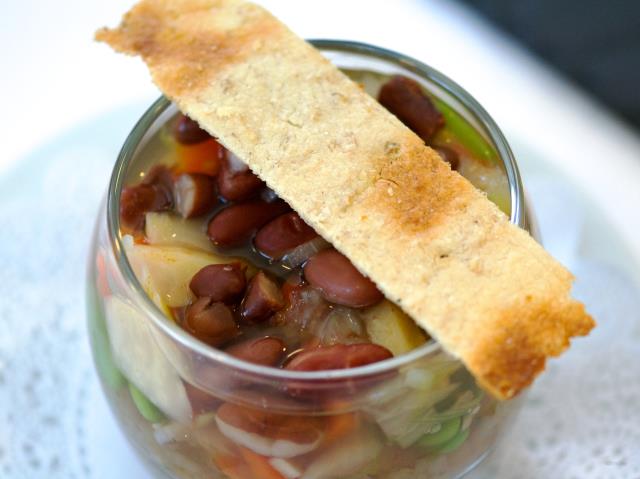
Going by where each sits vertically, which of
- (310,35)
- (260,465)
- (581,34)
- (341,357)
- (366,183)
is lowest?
(260,465)

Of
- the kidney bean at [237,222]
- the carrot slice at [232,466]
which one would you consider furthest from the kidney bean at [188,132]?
the carrot slice at [232,466]

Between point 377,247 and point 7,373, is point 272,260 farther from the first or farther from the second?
point 7,373

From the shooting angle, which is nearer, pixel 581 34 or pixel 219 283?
pixel 219 283

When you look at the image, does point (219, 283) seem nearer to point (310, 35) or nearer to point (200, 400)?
point (200, 400)

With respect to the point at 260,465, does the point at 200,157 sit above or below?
above

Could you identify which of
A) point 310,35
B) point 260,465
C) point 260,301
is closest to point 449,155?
point 260,301

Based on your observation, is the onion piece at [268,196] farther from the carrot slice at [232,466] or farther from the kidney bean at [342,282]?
the carrot slice at [232,466]

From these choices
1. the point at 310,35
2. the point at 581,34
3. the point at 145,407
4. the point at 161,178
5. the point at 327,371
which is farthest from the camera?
the point at 581,34

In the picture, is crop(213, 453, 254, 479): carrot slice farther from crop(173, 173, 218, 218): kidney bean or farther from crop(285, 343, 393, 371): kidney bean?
crop(173, 173, 218, 218): kidney bean
